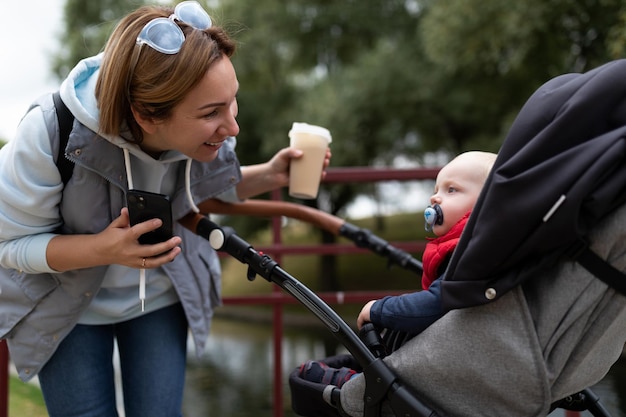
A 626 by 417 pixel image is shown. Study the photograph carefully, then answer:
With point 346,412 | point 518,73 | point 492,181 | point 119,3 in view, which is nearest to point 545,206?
point 492,181

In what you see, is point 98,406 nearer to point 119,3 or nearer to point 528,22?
point 528,22

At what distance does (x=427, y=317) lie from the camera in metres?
1.79

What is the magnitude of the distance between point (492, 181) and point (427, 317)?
0.39m

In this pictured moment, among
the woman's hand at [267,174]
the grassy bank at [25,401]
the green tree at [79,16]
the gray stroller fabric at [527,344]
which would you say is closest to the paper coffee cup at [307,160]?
the woman's hand at [267,174]

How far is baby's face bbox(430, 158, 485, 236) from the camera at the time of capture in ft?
6.54

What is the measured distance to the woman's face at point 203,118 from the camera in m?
1.95

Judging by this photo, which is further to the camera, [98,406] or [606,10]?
[606,10]

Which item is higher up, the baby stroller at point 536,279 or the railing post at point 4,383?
the baby stroller at point 536,279

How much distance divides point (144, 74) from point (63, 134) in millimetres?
281

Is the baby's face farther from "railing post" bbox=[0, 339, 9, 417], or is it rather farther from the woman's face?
"railing post" bbox=[0, 339, 9, 417]

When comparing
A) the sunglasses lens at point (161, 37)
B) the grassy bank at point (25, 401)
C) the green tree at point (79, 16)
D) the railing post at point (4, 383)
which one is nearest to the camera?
the sunglasses lens at point (161, 37)

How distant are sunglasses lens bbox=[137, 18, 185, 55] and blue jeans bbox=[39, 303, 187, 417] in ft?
2.83

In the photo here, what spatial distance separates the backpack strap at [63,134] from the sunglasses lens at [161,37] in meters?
0.30

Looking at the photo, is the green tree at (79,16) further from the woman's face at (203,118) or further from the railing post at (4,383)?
the woman's face at (203,118)
